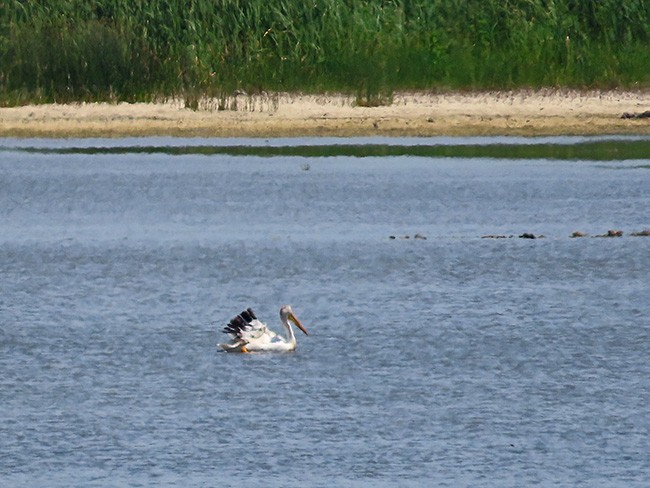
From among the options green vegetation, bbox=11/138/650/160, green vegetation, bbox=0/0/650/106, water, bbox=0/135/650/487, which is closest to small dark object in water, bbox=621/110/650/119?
green vegetation, bbox=11/138/650/160

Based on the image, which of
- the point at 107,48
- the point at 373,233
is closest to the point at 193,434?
the point at 373,233

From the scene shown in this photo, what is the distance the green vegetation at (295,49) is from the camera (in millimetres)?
29797

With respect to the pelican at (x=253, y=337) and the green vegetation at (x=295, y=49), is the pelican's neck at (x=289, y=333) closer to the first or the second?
the pelican at (x=253, y=337)

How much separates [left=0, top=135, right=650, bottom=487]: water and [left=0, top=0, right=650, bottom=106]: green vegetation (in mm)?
5696

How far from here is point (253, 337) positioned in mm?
13008

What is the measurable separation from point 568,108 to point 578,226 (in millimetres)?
9908

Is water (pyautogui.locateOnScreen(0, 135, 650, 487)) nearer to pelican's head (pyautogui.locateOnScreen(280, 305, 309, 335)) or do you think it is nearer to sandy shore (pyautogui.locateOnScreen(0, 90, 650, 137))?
pelican's head (pyautogui.locateOnScreen(280, 305, 309, 335))

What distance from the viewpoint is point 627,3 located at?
105 feet

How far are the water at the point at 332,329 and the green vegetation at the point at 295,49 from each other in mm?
5696

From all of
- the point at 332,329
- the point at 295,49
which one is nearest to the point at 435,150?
the point at 295,49

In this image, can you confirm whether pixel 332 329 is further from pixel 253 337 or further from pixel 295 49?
pixel 295 49

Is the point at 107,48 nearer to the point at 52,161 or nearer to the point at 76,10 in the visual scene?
the point at 76,10

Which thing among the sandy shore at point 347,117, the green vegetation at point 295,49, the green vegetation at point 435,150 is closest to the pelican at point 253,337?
the green vegetation at point 435,150

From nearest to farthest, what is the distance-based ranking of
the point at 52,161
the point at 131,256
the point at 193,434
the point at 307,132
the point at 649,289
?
the point at 193,434 → the point at 649,289 → the point at 131,256 → the point at 52,161 → the point at 307,132
